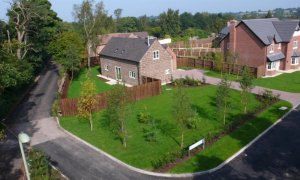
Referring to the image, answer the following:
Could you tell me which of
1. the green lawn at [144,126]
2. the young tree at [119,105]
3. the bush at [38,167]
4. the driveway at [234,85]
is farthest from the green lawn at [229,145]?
the bush at [38,167]

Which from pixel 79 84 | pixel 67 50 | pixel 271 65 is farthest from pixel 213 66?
pixel 67 50

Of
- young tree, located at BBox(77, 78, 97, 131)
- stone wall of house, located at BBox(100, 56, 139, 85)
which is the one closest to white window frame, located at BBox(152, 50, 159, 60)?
stone wall of house, located at BBox(100, 56, 139, 85)

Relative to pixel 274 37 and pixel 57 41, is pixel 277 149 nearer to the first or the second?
pixel 274 37

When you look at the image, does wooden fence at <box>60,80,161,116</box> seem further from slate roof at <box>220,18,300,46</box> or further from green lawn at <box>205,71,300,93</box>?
slate roof at <box>220,18,300,46</box>

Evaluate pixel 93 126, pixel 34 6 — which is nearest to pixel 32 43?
pixel 34 6

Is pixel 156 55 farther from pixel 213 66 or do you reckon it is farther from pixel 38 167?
pixel 38 167

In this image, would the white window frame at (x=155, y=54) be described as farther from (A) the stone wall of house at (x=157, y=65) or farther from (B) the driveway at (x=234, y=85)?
(B) the driveway at (x=234, y=85)
